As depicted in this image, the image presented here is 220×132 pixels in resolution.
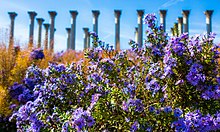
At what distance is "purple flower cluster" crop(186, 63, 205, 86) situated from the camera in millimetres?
4016

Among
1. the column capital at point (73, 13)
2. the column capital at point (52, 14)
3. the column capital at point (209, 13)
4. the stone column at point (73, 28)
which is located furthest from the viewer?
the column capital at point (52, 14)

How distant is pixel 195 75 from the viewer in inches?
159

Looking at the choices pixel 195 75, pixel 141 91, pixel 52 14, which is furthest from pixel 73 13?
pixel 195 75

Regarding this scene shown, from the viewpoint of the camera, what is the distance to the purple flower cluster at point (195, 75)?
402 cm

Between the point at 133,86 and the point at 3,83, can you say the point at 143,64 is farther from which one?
the point at 3,83

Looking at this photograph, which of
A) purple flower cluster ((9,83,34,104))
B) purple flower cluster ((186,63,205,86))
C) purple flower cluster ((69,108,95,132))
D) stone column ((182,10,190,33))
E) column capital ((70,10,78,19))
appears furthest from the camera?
column capital ((70,10,78,19))

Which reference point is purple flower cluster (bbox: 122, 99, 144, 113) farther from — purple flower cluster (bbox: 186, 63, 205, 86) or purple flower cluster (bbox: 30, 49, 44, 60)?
purple flower cluster (bbox: 30, 49, 44, 60)

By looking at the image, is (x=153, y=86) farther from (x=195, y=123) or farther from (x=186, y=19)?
(x=186, y=19)

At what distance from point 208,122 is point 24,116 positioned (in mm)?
2258

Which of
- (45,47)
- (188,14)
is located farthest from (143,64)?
(188,14)

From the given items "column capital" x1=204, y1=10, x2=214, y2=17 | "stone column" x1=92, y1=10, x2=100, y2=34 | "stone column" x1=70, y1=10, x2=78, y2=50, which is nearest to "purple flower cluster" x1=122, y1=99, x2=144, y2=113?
"stone column" x1=70, y1=10, x2=78, y2=50

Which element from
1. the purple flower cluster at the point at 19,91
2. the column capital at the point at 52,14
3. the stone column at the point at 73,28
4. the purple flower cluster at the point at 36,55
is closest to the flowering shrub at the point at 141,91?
the purple flower cluster at the point at 19,91

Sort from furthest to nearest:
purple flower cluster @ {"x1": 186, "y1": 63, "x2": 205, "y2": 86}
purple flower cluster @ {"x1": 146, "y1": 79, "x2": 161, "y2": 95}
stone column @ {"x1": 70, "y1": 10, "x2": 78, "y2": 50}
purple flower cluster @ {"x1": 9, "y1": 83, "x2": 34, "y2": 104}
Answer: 1. stone column @ {"x1": 70, "y1": 10, "x2": 78, "y2": 50}
2. purple flower cluster @ {"x1": 9, "y1": 83, "x2": 34, "y2": 104}
3. purple flower cluster @ {"x1": 146, "y1": 79, "x2": 161, "y2": 95}
4. purple flower cluster @ {"x1": 186, "y1": 63, "x2": 205, "y2": 86}

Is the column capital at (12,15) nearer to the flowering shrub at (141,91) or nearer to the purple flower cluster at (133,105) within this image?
the flowering shrub at (141,91)
